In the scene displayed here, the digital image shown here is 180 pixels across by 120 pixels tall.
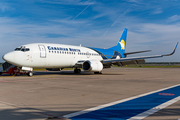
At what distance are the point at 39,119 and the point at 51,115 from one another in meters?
0.40

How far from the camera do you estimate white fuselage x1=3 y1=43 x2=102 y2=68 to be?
16.0 m

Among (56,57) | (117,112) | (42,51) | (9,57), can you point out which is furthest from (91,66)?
(117,112)

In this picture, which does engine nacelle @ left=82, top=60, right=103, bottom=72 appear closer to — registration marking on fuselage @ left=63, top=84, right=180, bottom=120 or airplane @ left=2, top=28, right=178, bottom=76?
airplane @ left=2, top=28, right=178, bottom=76

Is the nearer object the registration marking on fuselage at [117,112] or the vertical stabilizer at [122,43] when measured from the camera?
the registration marking on fuselage at [117,112]

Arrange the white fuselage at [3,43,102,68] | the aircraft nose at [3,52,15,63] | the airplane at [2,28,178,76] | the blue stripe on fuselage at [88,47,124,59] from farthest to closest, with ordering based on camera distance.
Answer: the blue stripe on fuselage at [88,47,124,59] < the airplane at [2,28,178,76] < the white fuselage at [3,43,102,68] < the aircraft nose at [3,52,15,63]

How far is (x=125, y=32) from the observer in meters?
31.9

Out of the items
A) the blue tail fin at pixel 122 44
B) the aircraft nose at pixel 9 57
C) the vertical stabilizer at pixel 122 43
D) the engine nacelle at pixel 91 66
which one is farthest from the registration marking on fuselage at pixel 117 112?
the vertical stabilizer at pixel 122 43

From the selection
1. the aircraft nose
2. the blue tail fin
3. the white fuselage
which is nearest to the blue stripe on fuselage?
the blue tail fin

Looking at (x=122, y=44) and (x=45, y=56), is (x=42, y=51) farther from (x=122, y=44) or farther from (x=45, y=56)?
(x=122, y=44)

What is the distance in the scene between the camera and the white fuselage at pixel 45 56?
16.0m

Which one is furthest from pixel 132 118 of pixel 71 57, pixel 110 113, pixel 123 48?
pixel 123 48

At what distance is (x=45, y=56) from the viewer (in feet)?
57.7

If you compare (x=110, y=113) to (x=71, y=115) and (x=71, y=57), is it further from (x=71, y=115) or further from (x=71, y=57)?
(x=71, y=57)

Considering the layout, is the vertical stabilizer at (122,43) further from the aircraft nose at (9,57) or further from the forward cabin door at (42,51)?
the aircraft nose at (9,57)
